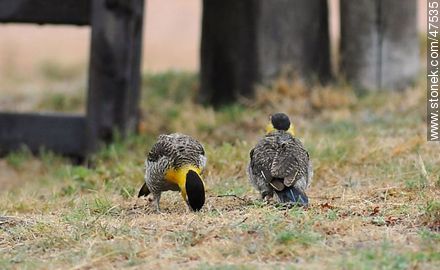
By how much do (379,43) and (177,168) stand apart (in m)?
5.90

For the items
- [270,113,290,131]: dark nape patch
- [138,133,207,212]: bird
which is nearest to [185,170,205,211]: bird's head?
[138,133,207,212]: bird

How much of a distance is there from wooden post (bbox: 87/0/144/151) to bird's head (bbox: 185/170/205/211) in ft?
13.0

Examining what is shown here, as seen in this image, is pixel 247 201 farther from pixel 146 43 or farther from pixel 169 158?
pixel 146 43

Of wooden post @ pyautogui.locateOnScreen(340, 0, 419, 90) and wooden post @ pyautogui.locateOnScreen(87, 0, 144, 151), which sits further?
wooden post @ pyautogui.locateOnScreen(340, 0, 419, 90)

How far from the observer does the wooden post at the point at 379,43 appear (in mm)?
12461

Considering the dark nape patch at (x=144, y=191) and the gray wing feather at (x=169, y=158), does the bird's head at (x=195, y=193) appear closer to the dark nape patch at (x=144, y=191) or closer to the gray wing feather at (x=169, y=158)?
the gray wing feather at (x=169, y=158)

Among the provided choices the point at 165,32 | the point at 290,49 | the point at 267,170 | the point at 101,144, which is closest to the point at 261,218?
the point at 267,170

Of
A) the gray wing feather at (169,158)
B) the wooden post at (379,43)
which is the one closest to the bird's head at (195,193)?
the gray wing feather at (169,158)

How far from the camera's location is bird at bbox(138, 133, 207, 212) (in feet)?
22.8

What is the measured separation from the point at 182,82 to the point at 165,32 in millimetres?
7710

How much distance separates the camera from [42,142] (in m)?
11.4

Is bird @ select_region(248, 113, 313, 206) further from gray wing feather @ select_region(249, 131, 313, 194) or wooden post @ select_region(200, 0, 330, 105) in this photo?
wooden post @ select_region(200, 0, 330, 105)

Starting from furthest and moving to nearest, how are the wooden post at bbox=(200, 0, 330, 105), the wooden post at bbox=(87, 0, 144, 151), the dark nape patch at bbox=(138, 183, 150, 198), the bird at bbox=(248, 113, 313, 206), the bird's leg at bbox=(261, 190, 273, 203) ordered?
the wooden post at bbox=(200, 0, 330, 105)
the wooden post at bbox=(87, 0, 144, 151)
the dark nape patch at bbox=(138, 183, 150, 198)
the bird's leg at bbox=(261, 190, 273, 203)
the bird at bbox=(248, 113, 313, 206)

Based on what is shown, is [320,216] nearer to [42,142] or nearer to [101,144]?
[101,144]
